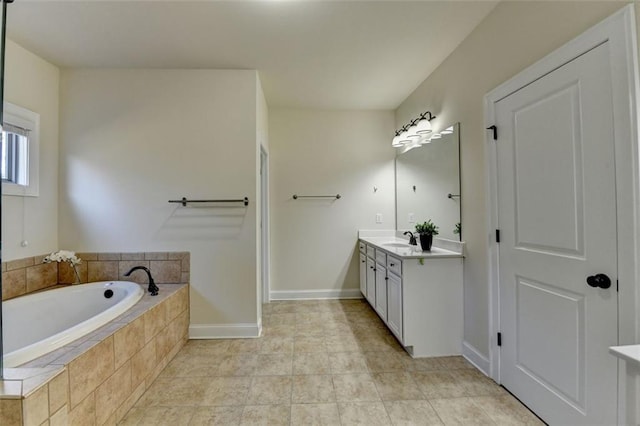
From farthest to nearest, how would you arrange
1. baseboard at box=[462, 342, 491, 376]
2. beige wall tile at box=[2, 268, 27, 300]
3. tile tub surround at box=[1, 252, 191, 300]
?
tile tub surround at box=[1, 252, 191, 300]
beige wall tile at box=[2, 268, 27, 300]
baseboard at box=[462, 342, 491, 376]

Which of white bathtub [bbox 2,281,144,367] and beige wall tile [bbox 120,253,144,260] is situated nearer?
white bathtub [bbox 2,281,144,367]

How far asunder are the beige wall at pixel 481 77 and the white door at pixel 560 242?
0.61 feet

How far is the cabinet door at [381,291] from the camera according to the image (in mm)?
2968

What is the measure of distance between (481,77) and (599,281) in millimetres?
1569

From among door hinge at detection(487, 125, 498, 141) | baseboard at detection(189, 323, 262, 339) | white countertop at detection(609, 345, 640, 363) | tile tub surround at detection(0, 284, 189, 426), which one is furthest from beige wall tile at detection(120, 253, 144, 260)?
white countertop at detection(609, 345, 640, 363)

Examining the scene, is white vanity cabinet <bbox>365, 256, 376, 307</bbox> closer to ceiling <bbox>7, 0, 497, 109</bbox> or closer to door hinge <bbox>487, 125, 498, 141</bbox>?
door hinge <bbox>487, 125, 498, 141</bbox>

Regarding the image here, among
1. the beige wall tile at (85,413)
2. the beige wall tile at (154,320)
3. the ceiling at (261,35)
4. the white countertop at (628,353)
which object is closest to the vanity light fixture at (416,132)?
the ceiling at (261,35)

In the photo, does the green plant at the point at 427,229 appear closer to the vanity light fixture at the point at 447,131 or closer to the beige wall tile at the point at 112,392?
the vanity light fixture at the point at 447,131

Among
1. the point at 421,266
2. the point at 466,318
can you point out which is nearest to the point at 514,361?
the point at 466,318

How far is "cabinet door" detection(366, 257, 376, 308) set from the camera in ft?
11.0

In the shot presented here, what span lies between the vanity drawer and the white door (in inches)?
29.8

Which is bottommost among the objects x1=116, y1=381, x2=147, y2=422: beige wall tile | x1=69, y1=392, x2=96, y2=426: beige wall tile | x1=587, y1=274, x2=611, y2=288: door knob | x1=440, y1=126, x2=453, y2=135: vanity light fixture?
x1=116, y1=381, x2=147, y2=422: beige wall tile

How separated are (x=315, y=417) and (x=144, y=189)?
2425mm

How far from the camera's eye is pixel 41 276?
269 centimetres
